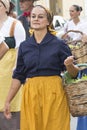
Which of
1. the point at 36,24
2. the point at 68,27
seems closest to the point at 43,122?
the point at 36,24

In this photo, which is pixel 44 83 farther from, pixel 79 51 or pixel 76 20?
pixel 76 20

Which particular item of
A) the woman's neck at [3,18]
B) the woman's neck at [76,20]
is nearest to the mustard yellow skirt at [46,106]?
the woman's neck at [3,18]

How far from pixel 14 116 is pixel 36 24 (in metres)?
1.47

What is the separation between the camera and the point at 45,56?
190 inches

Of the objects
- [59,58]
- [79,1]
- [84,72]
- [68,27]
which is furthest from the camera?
[79,1]

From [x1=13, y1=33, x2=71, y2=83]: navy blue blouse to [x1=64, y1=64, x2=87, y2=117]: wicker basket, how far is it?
0.91 feet

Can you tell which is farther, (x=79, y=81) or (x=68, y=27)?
(x=68, y=27)

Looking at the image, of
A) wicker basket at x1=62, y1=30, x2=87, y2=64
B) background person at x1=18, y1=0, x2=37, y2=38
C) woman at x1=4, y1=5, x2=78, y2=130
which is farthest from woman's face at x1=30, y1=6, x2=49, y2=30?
background person at x1=18, y1=0, x2=37, y2=38

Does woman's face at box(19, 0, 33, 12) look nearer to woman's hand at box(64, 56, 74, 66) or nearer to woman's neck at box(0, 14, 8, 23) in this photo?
woman's neck at box(0, 14, 8, 23)

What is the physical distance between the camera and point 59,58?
16.1ft

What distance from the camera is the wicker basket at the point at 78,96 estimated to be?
181 inches

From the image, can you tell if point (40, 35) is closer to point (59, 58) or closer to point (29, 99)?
point (59, 58)

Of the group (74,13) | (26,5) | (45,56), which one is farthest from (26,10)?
(74,13)

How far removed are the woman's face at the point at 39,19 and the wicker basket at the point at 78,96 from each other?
0.64 metres
